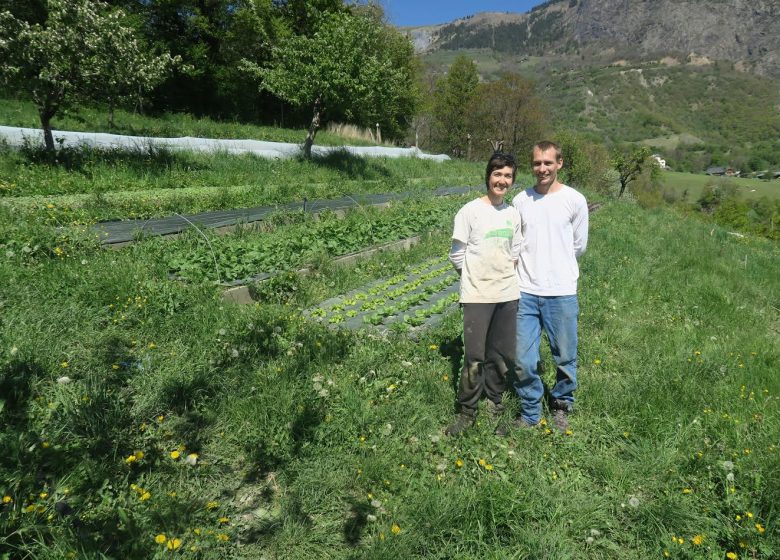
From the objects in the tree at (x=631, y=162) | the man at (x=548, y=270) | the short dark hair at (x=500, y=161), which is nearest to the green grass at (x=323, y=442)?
the man at (x=548, y=270)

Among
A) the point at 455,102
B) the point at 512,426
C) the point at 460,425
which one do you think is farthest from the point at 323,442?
the point at 455,102

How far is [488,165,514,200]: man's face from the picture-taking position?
2.91 metres

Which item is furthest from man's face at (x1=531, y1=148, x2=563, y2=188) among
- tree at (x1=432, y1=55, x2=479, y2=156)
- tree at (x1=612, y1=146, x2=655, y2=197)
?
tree at (x1=432, y1=55, x2=479, y2=156)

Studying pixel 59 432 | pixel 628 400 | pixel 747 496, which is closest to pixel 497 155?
pixel 628 400

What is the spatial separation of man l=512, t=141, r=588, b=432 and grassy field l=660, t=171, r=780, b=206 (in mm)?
86859

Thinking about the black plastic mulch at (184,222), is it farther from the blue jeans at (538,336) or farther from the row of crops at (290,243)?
the blue jeans at (538,336)

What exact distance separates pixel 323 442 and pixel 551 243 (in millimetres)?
2233

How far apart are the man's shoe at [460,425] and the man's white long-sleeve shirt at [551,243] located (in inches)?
42.0

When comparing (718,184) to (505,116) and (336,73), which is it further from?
(336,73)

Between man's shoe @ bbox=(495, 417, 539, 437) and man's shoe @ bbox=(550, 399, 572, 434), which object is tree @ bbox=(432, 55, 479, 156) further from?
man's shoe @ bbox=(495, 417, 539, 437)

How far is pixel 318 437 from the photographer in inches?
118

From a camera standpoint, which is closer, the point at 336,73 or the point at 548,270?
the point at 548,270

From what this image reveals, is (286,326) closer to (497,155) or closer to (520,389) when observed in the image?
(520,389)

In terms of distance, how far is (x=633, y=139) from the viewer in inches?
5098
